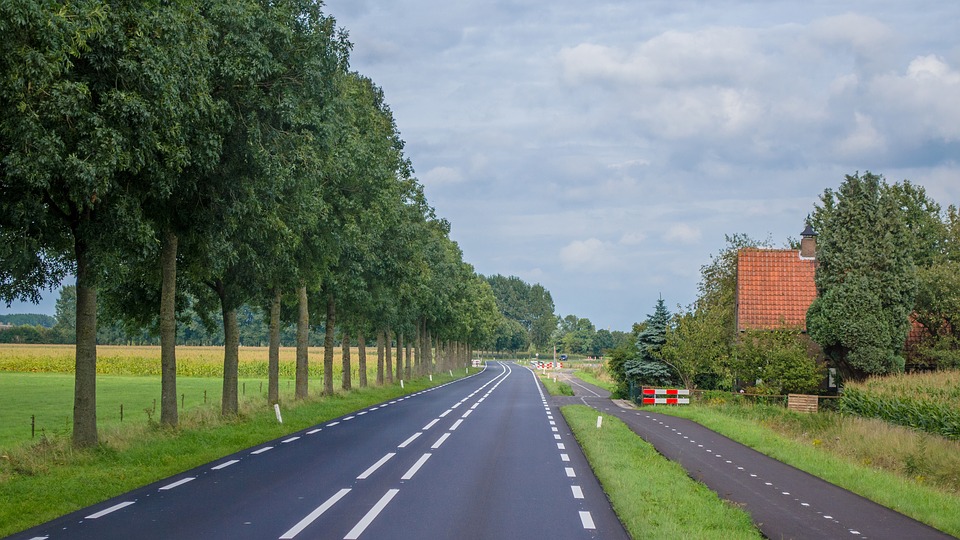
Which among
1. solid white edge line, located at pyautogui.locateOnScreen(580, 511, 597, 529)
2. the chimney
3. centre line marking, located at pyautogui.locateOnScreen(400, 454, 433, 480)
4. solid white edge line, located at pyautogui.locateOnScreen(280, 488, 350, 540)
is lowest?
centre line marking, located at pyautogui.locateOnScreen(400, 454, 433, 480)

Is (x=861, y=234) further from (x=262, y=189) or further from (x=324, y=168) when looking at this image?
(x=262, y=189)

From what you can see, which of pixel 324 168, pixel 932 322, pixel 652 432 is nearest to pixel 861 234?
pixel 932 322

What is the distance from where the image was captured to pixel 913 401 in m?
25.2

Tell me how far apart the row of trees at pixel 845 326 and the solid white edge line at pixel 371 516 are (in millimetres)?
27742

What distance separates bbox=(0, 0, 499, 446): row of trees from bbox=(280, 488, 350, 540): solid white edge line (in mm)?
5147

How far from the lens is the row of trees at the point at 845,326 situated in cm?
3544

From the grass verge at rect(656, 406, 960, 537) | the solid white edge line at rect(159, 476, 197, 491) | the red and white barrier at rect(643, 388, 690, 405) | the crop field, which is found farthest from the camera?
the red and white barrier at rect(643, 388, 690, 405)

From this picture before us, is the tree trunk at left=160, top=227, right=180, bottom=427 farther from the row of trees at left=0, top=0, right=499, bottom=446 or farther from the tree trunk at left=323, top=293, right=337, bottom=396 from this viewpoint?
the tree trunk at left=323, top=293, right=337, bottom=396

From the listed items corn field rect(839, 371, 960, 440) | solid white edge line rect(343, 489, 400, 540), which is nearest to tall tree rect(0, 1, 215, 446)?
solid white edge line rect(343, 489, 400, 540)

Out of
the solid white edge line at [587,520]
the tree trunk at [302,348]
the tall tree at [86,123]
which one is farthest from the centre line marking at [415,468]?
the tree trunk at [302,348]

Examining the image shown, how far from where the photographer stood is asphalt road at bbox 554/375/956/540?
36.2ft

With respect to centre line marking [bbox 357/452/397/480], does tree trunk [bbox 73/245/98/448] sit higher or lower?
higher

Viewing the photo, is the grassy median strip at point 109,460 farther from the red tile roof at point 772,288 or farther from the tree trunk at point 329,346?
the red tile roof at point 772,288

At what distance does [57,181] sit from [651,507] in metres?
9.80
